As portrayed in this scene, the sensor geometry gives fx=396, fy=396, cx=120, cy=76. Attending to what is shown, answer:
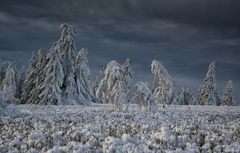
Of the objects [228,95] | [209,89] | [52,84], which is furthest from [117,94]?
[228,95]

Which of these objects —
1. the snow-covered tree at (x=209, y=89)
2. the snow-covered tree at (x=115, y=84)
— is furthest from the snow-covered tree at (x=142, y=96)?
the snow-covered tree at (x=209, y=89)

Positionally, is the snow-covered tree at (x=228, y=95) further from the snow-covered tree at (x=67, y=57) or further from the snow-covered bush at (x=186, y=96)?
the snow-covered tree at (x=67, y=57)

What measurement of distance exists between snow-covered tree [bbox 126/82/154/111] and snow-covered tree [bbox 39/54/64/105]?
18.1m

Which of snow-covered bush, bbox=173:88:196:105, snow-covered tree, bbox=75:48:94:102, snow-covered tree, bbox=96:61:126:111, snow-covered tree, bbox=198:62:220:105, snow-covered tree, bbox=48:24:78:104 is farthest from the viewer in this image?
snow-covered bush, bbox=173:88:196:105

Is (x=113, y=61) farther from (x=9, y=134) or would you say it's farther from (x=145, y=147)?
(x=145, y=147)

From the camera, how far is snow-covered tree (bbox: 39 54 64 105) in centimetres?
4784

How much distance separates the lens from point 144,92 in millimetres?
31422

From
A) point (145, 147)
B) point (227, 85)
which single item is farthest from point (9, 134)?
point (227, 85)

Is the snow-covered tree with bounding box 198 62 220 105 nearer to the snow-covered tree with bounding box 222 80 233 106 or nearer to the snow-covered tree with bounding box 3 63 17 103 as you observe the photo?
the snow-covered tree with bounding box 222 80 233 106

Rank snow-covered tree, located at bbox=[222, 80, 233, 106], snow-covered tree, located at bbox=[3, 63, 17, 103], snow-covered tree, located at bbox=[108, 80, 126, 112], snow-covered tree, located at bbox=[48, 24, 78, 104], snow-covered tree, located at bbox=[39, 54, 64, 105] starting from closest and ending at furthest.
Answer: snow-covered tree, located at bbox=[108, 80, 126, 112], snow-covered tree, located at bbox=[39, 54, 64, 105], snow-covered tree, located at bbox=[48, 24, 78, 104], snow-covered tree, located at bbox=[3, 63, 17, 103], snow-covered tree, located at bbox=[222, 80, 233, 106]

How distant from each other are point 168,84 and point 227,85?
30415 mm

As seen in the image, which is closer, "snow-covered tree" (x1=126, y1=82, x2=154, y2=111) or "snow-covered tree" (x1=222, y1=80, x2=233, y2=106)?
"snow-covered tree" (x1=126, y1=82, x2=154, y2=111)

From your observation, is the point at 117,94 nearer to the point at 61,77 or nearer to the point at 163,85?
the point at 61,77

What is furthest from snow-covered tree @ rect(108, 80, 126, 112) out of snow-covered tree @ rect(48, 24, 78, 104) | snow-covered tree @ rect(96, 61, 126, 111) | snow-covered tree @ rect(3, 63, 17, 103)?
snow-covered tree @ rect(3, 63, 17, 103)
